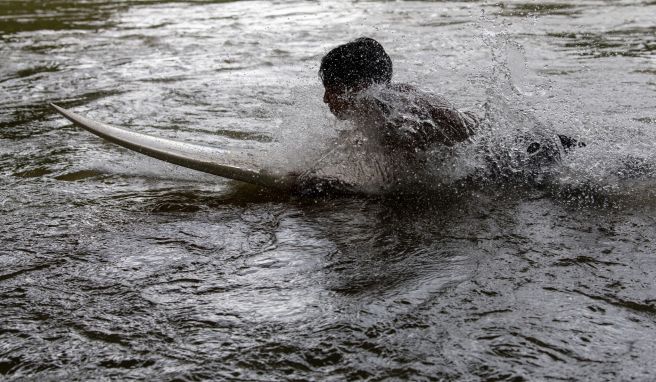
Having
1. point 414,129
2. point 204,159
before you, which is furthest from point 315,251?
point 204,159

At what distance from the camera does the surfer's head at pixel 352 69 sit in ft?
13.6

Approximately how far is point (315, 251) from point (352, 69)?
43.1 inches

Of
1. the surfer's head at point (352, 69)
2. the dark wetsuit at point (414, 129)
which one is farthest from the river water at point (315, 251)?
the surfer's head at point (352, 69)

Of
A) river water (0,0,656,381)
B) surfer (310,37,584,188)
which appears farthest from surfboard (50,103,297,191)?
surfer (310,37,584,188)

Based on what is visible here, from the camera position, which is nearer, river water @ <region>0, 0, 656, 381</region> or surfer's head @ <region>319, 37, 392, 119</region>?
river water @ <region>0, 0, 656, 381</region>

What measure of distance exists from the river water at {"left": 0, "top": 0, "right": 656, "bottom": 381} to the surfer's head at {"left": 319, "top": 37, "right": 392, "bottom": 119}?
42cm

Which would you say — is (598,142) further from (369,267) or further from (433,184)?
(369,267)

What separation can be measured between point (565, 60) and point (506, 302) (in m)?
5.55

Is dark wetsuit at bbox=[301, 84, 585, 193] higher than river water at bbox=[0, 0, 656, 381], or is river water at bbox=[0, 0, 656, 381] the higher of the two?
dark wetsuit at bbox=[301, 84, 585, 193]

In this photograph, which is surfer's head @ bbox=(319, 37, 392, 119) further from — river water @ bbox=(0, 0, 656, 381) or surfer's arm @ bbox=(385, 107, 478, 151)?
river water @ bbox=(0, 0, 656, 381)

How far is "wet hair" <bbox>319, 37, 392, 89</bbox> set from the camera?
415 cm

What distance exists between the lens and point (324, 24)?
35.1 feet

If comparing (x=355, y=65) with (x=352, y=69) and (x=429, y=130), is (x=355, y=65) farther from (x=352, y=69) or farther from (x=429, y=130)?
(x=429, y=130)

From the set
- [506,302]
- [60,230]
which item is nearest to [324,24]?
[60,230]
